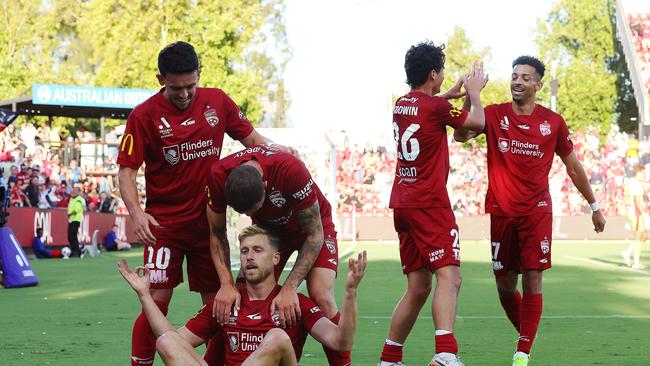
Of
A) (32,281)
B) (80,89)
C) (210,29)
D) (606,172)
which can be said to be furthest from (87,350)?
(210,29)

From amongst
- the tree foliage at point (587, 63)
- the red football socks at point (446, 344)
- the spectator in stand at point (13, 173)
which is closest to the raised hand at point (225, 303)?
the red football socks at point (446, 344)

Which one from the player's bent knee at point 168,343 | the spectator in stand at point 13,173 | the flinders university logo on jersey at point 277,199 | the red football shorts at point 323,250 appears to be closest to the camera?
the player's bent knee at point 168,343

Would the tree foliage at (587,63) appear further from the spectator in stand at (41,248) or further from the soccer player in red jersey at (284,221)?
the soccer player in red jersey at (284,221)

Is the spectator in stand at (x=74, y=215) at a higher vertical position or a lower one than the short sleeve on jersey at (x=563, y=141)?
lower

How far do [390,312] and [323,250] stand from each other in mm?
5930

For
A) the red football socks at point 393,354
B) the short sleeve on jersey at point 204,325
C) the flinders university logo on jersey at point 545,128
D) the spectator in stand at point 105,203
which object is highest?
the flinders university logo on jersey at point 545,128

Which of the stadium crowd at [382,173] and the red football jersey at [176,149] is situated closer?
the red football jersey at [176,149]

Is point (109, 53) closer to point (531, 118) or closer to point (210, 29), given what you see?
point (210, 29)

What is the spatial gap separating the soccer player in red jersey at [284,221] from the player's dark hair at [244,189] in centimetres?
3

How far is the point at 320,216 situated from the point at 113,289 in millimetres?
10311

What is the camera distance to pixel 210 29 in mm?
46375

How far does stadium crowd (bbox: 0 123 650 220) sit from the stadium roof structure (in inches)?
33.3

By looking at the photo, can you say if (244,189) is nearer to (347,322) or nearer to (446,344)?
(347,322)

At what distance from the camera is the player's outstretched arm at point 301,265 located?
6867 millimetres
